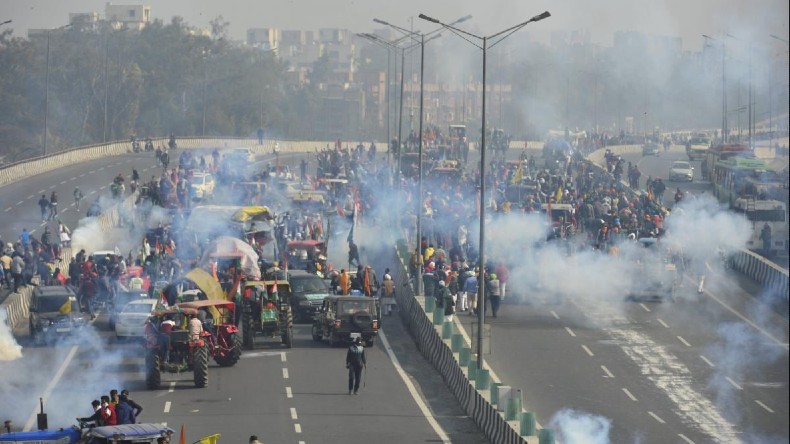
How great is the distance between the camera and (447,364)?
138 feet

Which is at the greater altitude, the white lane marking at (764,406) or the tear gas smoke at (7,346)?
the tear gas smoke at (7,346)

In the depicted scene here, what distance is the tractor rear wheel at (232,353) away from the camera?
41844 millimetres

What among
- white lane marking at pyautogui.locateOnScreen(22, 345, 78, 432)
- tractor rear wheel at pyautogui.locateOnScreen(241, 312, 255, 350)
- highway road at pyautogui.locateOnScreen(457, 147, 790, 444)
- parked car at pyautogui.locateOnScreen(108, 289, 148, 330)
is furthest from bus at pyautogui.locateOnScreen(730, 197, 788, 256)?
white lane marking at pyautogui.locateOnScreen(22, 345, 78, 432)

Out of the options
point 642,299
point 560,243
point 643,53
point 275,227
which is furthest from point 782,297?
point 643,53

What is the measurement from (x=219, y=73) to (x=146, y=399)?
14854 centimetres

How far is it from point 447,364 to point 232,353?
16.6 feet

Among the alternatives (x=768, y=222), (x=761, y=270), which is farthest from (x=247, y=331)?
(x=768, y=222)

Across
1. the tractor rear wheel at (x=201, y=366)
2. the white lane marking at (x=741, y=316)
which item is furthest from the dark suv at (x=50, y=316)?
the white lane marking at (x=741, y=316)

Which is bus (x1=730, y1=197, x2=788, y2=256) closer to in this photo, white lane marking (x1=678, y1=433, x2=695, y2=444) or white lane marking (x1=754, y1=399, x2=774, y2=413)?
white lane marking (x1=754, y1=399, x2=774, y2=413)

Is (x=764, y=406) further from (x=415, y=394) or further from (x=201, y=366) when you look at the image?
(x=201, y=366)

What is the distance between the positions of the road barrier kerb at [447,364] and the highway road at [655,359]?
133 centimetres

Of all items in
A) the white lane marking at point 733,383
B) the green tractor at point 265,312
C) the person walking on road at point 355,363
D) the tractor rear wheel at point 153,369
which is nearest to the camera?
the tractor rear wheel at point 153,369

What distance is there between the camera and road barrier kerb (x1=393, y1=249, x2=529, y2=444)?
112ft

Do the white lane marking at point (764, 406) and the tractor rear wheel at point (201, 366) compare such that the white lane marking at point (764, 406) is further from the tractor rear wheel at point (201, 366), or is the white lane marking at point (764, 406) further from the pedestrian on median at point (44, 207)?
the pedestrian on median at point (44, 207)
